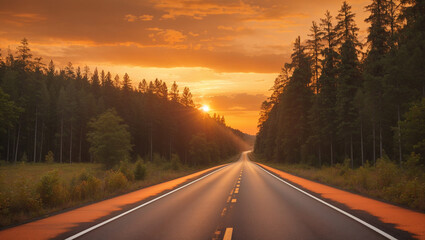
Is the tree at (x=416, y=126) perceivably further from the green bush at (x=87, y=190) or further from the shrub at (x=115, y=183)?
the green bush at (x=87, y=190)

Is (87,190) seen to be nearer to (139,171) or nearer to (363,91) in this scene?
(139,171)

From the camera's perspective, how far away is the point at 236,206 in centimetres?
1016

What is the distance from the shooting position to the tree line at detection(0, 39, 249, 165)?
60031 mm

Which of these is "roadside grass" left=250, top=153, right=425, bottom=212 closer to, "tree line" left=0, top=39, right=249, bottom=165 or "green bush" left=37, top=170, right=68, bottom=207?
"green bush" left=37, top=170, right=68, bottom=207

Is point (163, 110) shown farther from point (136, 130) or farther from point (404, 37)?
point (404, 37)

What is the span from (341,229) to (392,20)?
34.1 metres

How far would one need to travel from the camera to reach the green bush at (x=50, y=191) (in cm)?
1092

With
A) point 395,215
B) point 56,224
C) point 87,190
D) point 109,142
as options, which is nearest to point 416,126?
point 395,215

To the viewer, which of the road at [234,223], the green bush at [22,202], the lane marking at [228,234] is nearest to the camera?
the lane marking at [228,234]

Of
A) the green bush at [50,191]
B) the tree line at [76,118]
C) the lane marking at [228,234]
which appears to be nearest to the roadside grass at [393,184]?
the lane marking at [228,234]

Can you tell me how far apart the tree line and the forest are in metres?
30.8

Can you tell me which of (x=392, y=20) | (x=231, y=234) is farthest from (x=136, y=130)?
(x=231, y=234)

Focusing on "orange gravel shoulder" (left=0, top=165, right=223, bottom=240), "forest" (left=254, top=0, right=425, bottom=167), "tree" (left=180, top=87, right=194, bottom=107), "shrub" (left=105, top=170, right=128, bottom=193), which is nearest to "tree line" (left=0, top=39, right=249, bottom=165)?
"tree" (left=180, top=87, right=194, bottom=107)

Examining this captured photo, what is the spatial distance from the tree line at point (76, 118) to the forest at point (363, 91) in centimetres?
3083
